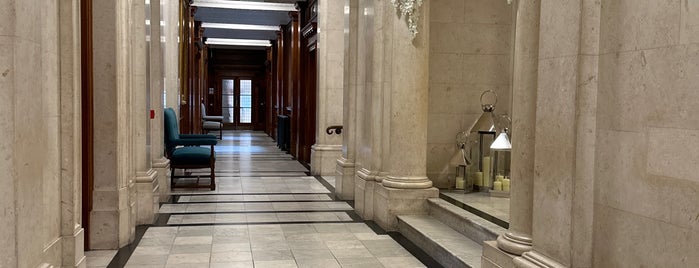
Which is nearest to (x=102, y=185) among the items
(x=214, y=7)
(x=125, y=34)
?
(x=125, y=34)

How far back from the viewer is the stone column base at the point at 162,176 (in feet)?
24.3

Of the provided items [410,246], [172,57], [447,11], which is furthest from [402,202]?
[172,57]

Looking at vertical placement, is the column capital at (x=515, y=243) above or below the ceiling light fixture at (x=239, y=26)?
below

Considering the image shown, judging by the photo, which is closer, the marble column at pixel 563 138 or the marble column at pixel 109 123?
the marble column at pixel 563 138

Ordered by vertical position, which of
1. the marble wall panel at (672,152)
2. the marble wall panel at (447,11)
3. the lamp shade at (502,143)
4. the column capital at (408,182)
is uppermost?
the marble wall panel at (447,11)

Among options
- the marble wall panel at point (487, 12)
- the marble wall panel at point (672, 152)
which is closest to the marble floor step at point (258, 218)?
the marble wall panel at point (487, 12)

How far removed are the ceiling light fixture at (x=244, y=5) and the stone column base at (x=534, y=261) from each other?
38.5ft

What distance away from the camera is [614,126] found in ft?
9.71

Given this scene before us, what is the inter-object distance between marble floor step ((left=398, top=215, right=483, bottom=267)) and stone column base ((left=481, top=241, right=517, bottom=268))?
0.35 m

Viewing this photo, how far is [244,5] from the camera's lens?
14.6 metres

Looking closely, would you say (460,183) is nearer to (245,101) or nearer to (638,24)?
(638,24)

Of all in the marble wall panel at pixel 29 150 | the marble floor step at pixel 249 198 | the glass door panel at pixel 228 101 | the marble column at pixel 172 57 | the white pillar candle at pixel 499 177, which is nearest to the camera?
the marble wall panel at pixel 29 150

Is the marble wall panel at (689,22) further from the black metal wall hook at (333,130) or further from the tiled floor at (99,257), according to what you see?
the black metal wall hook at (333,130)

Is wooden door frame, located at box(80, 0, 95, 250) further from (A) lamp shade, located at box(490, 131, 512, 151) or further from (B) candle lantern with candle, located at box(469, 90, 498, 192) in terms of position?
(B) candle lantern with candle, located at box(469, 90, 498, 192)
